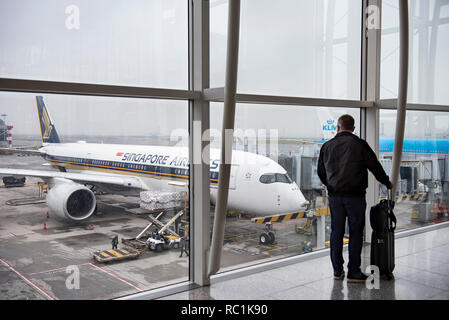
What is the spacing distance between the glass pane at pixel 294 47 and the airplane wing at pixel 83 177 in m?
1.24

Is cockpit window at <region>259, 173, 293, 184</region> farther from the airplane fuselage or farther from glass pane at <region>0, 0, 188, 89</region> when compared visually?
glass pane at <region>0, 0, 188, 89</region>

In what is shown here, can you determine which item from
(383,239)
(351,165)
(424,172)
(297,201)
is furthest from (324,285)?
(424,172)

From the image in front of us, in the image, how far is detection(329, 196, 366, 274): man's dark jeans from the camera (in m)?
3.94

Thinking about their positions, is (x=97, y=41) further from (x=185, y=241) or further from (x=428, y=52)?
(x=428, y=52)

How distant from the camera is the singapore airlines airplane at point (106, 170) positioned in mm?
3438

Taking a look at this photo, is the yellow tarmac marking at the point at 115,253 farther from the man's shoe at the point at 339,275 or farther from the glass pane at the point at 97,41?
the man's shoe at the point at 339,275

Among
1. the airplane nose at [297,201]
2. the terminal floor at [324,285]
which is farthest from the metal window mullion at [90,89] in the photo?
the airplane nose at [297,201]

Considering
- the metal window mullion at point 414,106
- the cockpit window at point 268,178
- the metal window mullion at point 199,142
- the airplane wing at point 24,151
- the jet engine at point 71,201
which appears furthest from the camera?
the cockpit window at point 268,178

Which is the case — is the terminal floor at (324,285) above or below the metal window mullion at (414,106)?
below

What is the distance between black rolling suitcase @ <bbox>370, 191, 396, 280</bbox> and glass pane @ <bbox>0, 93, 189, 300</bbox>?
181 centimetres

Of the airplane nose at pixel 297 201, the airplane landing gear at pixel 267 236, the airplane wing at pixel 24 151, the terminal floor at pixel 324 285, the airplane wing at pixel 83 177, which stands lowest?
the terminal floor at pixel 324 285

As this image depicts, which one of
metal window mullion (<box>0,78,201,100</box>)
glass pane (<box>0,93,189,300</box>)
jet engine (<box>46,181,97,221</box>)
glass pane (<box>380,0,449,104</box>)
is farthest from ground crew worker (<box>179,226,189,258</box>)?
glass pane (<box>380,0,449,104</box>)

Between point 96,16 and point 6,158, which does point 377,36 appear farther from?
point 6,158

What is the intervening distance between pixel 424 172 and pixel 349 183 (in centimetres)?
354
